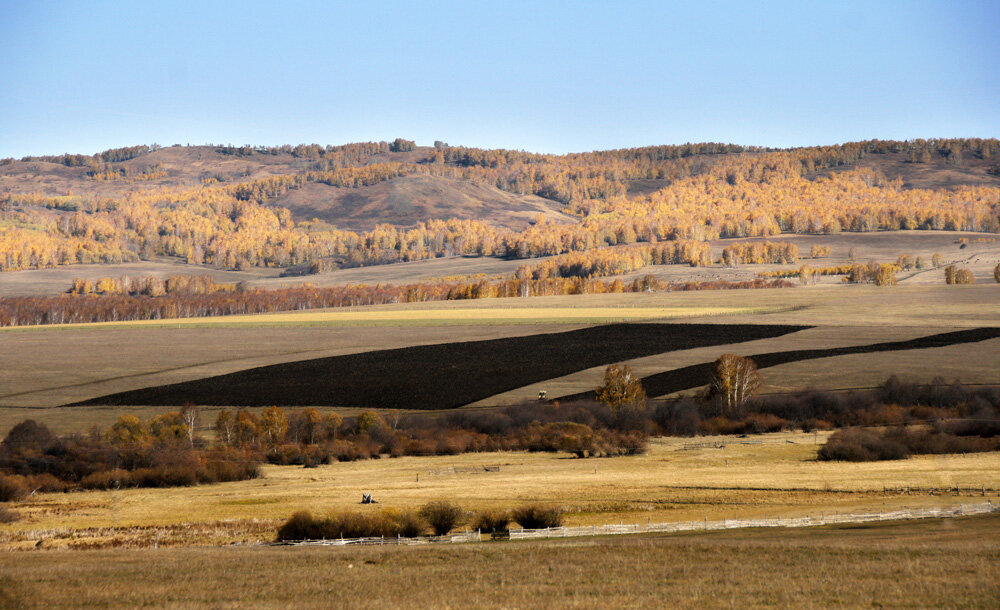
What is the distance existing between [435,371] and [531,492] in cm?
4768

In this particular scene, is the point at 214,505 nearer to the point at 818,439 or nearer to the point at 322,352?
the point at 818,439

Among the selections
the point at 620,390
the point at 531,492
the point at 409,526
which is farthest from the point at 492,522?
the point at 620,390

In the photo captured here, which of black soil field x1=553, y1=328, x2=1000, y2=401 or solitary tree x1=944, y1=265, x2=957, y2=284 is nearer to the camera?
black soil field x1=553, y1=328, x2=1000, y2=401

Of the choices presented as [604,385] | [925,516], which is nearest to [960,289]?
[604,385]

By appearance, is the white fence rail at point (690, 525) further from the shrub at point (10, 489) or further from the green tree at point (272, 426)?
the green tree at point (272, 426)

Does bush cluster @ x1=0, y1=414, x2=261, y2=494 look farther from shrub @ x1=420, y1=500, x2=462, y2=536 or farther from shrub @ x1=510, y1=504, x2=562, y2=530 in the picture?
shrub @ x1=510, y1=504, x2=562, y2=530

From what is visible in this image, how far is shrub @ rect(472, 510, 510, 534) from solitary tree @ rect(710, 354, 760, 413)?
156 feet

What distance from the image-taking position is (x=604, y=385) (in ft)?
292

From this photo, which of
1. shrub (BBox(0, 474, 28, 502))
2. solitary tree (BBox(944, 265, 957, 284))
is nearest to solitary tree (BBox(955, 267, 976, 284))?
solitary tree (BBox(944, 265, 957, 284))

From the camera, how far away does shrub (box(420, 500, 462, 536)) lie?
4275cm

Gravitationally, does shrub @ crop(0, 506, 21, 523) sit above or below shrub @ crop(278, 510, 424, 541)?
below

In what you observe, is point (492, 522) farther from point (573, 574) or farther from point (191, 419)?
point (191, 419)

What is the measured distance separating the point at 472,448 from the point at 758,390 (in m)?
29.9

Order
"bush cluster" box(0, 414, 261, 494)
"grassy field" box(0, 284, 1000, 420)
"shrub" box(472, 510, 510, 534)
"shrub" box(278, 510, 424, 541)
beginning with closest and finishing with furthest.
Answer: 1. "shrub" box(278, 510, 424, 541)
2. "shrub" box(472, 510, 510, 534)
3. "bush cluster" box(0, 414, 261, 494)
4. "grassy field" box(0, 284, 1000, 420)
